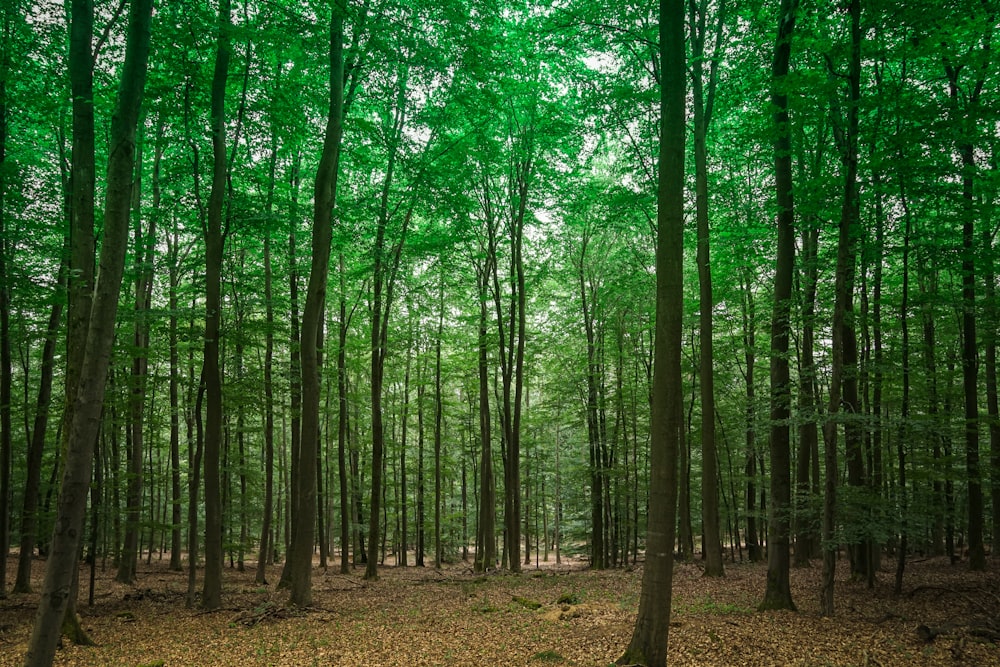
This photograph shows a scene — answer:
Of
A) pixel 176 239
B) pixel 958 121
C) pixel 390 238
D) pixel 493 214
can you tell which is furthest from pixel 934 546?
pixel 176 239

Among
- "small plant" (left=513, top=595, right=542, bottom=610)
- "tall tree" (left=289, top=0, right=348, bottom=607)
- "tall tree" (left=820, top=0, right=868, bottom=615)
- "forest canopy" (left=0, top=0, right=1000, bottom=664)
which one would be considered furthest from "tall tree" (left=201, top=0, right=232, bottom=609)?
"tall tree" (left=820, top=0, right=868, bottom=615)

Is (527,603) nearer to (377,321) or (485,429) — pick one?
(485,429)

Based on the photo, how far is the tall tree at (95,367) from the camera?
16.0 ft

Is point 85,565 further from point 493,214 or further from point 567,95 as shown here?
point 567,95

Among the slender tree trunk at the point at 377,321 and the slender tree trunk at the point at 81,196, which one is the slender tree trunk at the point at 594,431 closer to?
the slender tree trunk at the point at 377,321

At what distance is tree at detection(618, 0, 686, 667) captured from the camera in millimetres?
6133

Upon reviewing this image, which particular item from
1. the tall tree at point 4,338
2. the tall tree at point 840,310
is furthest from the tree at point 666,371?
the tall tree at point 4,338

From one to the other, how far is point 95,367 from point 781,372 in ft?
31.3

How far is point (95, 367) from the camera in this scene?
520cm

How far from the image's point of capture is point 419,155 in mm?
15742

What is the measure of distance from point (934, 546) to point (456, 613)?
16712mm

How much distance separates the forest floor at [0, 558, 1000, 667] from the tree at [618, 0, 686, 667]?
1160 mm

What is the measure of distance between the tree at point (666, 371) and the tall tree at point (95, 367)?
5402 millimetres

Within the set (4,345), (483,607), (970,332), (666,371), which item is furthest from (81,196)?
(970,332)
